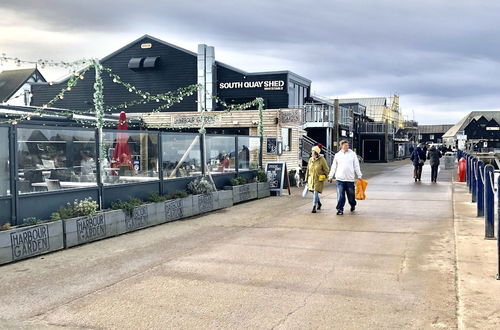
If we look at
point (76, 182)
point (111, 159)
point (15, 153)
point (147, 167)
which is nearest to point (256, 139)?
point (147, 167)

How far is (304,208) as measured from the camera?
44.5 feet

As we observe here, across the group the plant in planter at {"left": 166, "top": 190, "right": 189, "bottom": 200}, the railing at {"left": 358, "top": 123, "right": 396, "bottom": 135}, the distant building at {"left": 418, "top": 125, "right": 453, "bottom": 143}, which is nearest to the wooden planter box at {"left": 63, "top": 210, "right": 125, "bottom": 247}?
the plant in planter at {"left": 166, "top": 190, "right": 189, "bottom": 200}

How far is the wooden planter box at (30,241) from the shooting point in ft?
24.6

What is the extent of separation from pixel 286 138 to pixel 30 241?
17.0 meters

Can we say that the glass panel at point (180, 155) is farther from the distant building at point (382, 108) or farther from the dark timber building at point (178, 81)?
the distant building at point (382, 108)

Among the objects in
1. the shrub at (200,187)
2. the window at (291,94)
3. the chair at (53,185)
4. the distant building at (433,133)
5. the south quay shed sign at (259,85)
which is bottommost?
the shrub at (200,187)

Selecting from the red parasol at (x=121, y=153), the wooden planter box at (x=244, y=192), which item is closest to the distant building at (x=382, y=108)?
the wooden planter box at (x=244, y=192)

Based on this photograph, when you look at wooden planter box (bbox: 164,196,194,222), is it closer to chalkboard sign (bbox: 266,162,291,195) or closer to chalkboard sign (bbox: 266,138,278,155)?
chalkboard sign (bbox: 266,162,291,195)

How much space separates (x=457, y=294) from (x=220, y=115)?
2056 centimetres

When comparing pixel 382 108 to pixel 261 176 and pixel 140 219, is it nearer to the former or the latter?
pixel 261 176

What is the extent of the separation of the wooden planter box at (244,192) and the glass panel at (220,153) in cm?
74

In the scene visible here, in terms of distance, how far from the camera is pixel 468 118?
4274 inches

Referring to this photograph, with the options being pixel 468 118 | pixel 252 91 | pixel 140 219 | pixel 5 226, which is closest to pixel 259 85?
pixel 252 91

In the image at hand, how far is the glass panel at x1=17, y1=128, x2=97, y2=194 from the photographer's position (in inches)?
337
